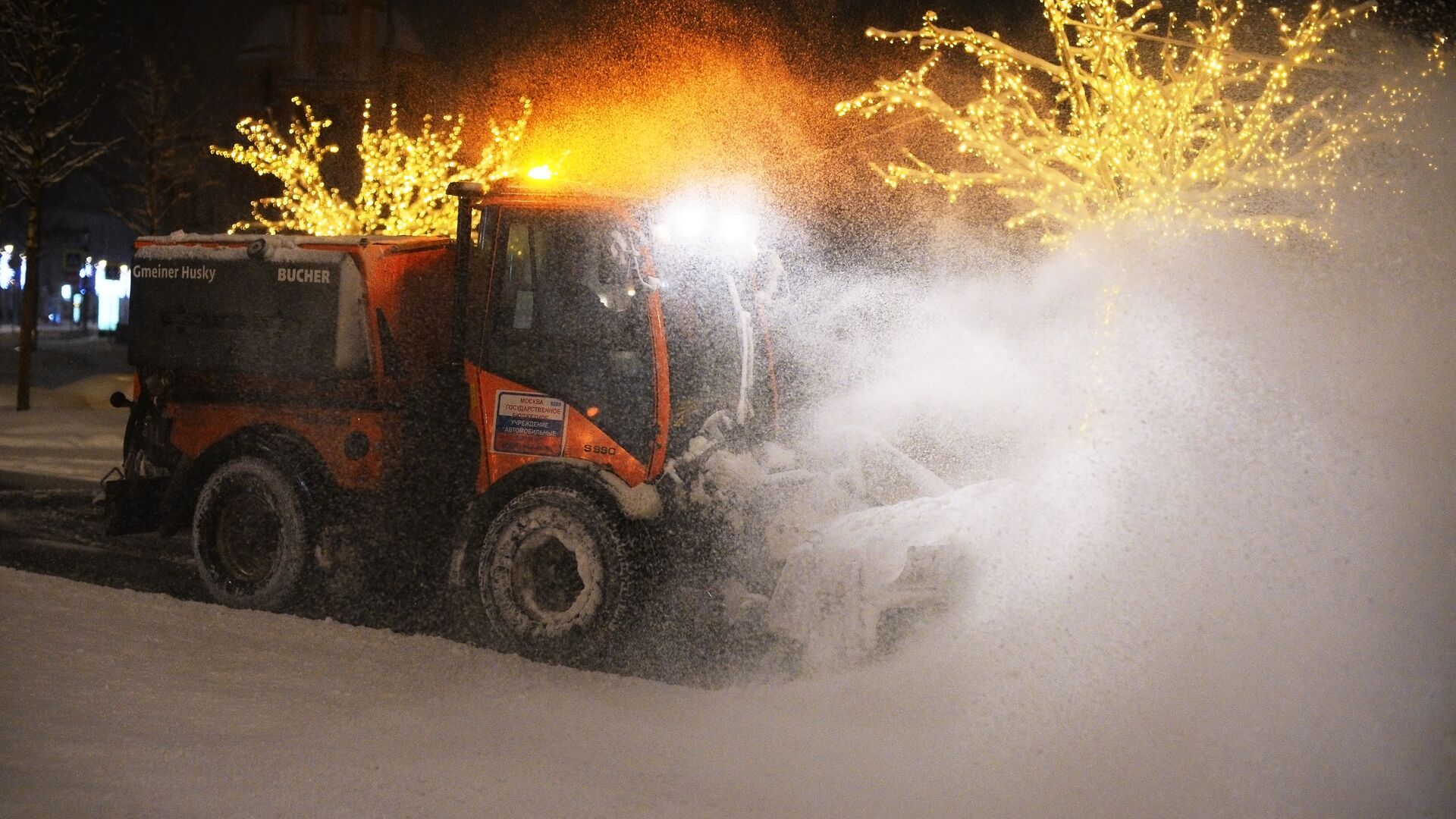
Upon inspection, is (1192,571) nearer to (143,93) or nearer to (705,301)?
(705,301)

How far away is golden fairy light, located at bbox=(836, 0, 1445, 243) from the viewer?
25.3 ft

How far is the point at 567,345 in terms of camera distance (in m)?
6.25

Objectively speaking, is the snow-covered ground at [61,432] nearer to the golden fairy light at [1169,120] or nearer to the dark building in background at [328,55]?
the golden fairy light at [1169,120]

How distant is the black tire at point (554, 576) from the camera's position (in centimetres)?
603

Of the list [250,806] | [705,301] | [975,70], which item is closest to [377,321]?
[705,301]

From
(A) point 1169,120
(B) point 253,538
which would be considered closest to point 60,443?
(B) point 253,538

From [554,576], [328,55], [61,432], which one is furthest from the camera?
[328,55]

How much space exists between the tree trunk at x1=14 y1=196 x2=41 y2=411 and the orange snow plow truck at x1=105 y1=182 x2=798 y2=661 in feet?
39.4

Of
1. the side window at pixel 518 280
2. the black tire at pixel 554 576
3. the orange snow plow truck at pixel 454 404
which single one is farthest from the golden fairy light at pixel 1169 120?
the black tire at pixel 554 576

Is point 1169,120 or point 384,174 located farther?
point 384,174

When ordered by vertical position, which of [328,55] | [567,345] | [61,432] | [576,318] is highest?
[328,55]

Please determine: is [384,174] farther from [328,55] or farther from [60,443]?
[328,55]

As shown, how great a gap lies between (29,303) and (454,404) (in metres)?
15.2

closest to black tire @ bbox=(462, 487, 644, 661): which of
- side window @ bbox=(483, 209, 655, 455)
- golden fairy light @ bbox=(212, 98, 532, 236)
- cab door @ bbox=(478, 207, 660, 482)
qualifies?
cab door @ bbox=(478, 207, 660, 482)
